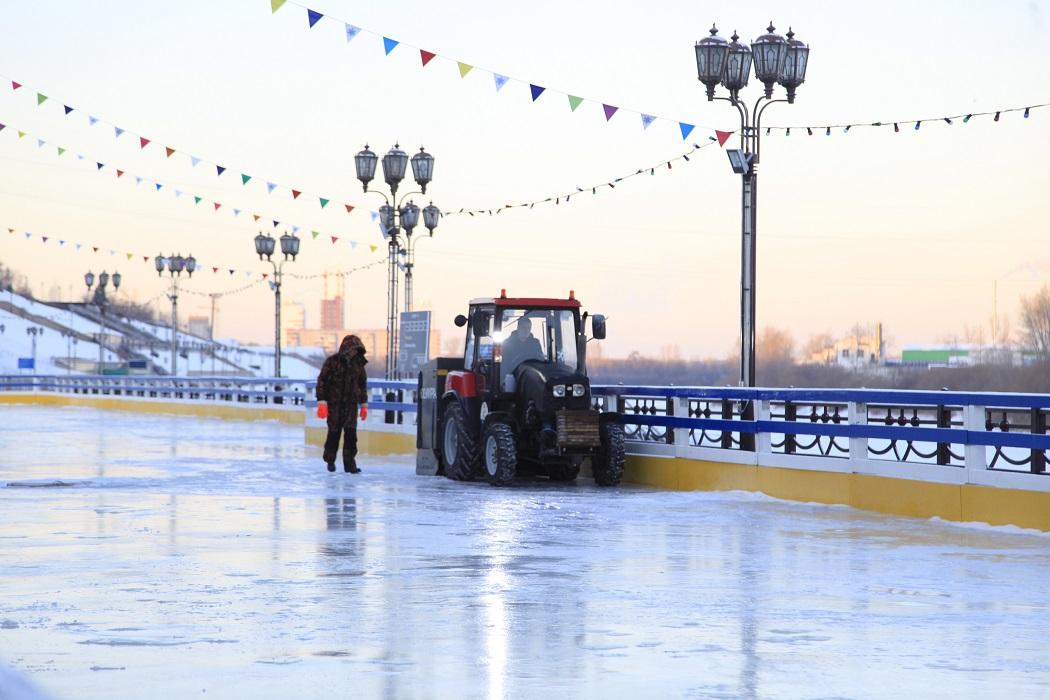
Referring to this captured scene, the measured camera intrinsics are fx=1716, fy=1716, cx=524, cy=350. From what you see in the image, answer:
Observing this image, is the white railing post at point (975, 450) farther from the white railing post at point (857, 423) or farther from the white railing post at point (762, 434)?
the white railing post at point (762, 434)

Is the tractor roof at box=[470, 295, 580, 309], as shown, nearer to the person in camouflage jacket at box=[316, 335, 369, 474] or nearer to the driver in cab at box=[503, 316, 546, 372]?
the driver in cab at box=[503, 316, 546, 372]

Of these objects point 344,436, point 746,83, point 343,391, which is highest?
point 746,83

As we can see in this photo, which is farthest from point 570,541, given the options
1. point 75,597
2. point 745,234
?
point 745,234

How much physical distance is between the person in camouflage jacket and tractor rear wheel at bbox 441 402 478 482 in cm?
160

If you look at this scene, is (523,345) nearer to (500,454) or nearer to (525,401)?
(525,401)

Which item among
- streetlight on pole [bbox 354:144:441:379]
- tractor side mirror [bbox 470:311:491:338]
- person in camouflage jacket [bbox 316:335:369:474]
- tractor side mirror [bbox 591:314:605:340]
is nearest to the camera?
tractor side mirror [bbox 591:314:605:340]

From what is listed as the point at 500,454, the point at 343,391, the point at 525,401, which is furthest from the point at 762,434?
the point at 343,391

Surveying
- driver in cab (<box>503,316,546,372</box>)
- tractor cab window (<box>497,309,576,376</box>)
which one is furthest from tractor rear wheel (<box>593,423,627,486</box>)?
driver in cab (<box>503,316,546,372</box>)

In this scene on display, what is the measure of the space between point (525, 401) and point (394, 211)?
1270 cm

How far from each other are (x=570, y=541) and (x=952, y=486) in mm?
4069

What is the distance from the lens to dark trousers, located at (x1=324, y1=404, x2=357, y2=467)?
23.4 meters

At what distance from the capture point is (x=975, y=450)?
50.7 ft

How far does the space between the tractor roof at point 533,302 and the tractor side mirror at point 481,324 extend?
213 millimetres

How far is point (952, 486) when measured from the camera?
1570cm
